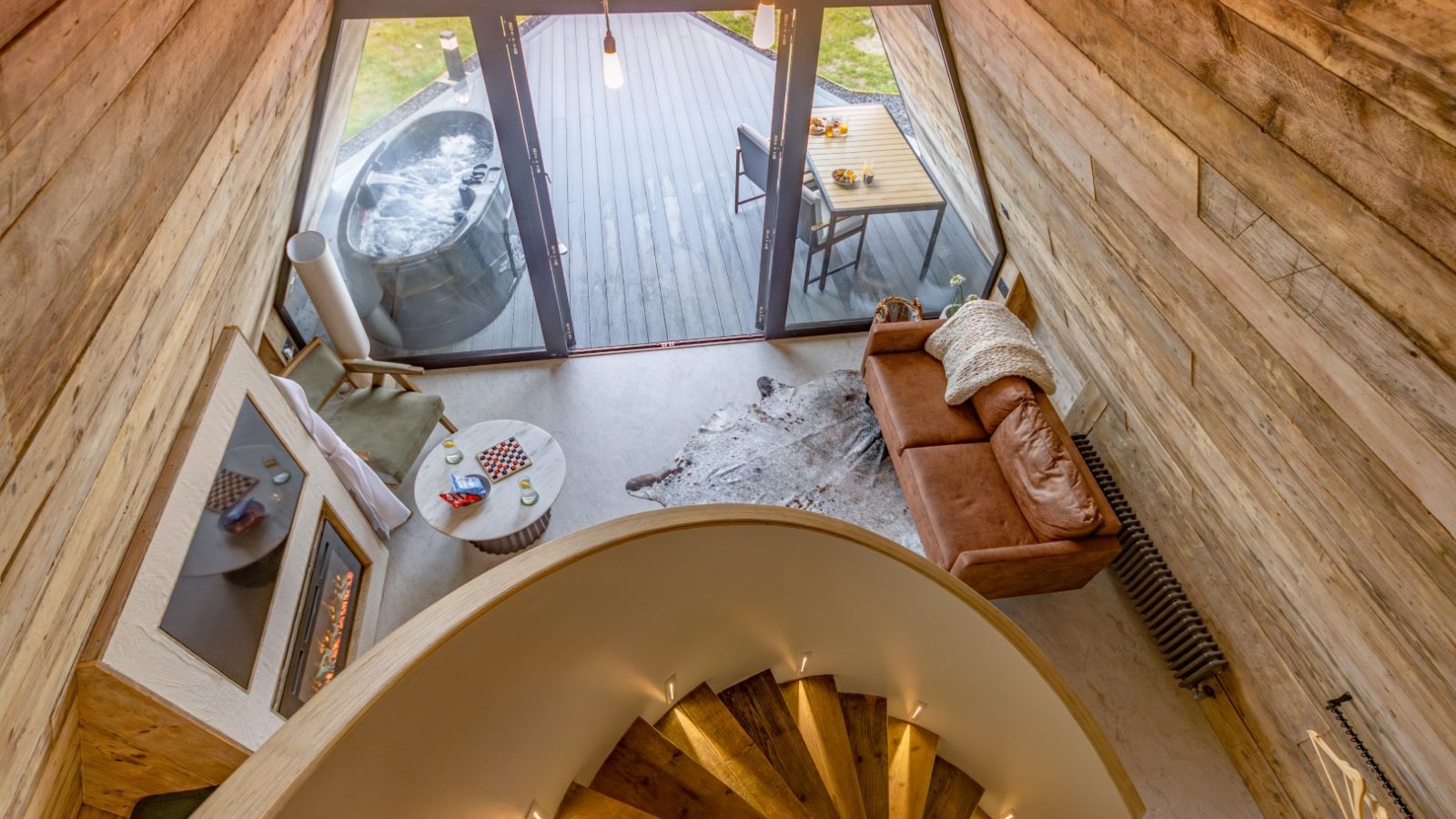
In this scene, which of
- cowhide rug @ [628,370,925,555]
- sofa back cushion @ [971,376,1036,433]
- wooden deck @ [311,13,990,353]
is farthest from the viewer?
wooden deck @ [311,13,990,353]

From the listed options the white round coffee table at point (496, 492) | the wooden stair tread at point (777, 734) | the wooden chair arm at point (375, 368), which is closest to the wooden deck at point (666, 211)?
the wooden chair arm at point (375, 368)

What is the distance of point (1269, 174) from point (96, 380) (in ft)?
9.32

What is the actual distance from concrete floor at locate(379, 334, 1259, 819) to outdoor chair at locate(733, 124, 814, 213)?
3.80ft

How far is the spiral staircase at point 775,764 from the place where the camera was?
2.49 metres

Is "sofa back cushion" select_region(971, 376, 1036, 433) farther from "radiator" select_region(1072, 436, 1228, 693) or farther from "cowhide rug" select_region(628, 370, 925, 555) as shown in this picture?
"cowhide rug" select_region(628, 370, 925, 555)

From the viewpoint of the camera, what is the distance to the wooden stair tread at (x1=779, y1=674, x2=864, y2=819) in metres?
2.73

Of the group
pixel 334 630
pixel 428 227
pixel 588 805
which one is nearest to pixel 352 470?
pixel 334 630

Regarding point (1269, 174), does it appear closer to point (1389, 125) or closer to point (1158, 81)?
point (1389, 125)

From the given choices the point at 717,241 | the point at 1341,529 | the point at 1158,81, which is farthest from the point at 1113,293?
the point at 717,241

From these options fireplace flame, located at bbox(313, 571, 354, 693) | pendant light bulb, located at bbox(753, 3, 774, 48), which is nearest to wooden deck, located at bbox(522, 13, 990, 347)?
pendant light bulb, located at bbox(753, 3, 774, 48)

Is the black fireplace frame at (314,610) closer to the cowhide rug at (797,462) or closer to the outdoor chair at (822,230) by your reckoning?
the cowhide rug at (797,462)

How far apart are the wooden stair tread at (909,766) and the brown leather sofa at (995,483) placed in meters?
0.73

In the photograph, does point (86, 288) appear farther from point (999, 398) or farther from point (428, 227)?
point (999, 398)

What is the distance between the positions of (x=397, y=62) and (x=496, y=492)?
2.10 m
